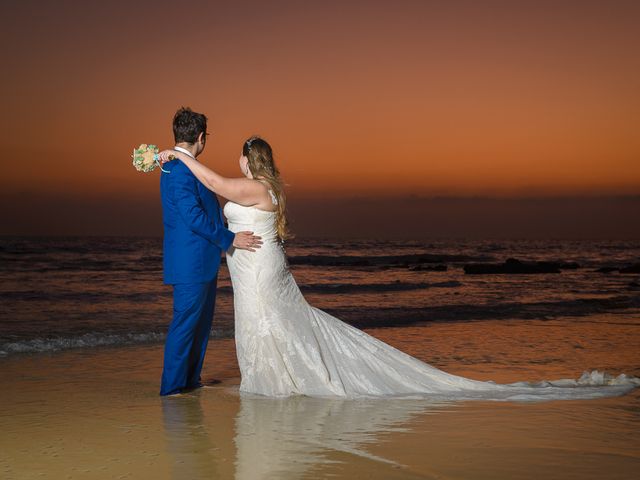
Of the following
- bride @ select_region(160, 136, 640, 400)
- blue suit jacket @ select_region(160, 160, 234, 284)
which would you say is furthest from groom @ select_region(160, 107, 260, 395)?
bride @ select_region(160, 136, 640, 400)

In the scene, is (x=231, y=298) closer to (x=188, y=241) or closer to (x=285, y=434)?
(x=188, y=241)

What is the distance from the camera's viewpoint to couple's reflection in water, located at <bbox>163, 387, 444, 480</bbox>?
400 cm

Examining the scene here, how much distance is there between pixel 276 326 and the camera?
225 inches

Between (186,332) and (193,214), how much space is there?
93cm

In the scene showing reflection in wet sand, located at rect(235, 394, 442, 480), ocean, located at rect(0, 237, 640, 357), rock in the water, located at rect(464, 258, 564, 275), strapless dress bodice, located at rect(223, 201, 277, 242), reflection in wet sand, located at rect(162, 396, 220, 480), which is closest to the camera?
reflection in wet sand, located at rect(162, 396, 220, 480)

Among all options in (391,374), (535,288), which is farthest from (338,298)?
(391,374)

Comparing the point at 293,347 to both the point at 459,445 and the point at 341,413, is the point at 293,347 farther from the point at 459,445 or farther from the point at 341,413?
the point at 459,445

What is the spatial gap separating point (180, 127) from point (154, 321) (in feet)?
26.1

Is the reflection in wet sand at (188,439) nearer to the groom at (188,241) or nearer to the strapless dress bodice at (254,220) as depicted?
the groom at (188,241)

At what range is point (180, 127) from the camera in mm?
5707

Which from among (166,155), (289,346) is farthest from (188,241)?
(289,346)

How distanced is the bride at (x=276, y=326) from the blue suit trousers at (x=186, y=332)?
28 centimetres

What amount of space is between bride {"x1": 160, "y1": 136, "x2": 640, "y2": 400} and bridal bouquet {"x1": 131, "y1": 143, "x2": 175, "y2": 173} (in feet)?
0.26

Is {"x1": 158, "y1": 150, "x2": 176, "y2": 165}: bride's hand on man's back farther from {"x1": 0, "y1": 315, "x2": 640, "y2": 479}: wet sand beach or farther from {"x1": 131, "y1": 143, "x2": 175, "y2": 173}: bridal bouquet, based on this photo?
{"x1": 0, "y1": 315, "x2": 640, "y2": 479}: wet sand beach
